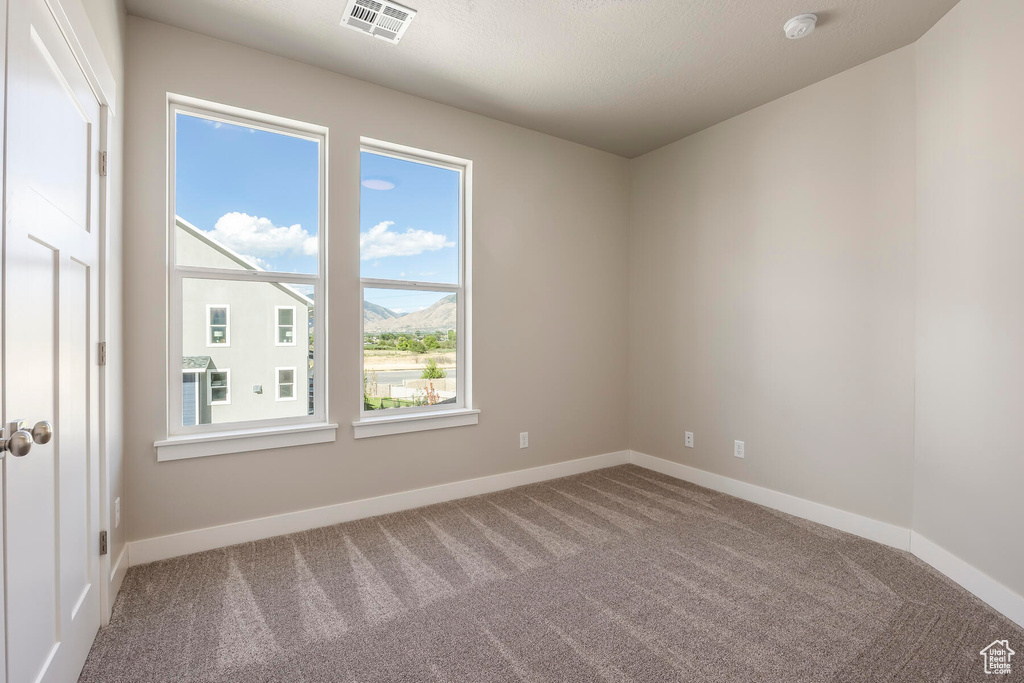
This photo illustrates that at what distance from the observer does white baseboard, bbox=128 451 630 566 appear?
8.45ft

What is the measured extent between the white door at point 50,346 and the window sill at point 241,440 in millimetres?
704

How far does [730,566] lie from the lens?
252 cm

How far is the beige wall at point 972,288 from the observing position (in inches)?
81.2

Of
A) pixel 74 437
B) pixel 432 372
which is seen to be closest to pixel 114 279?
pixel 74 437

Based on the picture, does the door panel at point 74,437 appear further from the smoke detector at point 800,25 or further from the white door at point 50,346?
the smoke detector at point 800,25

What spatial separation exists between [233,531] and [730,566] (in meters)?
2.72

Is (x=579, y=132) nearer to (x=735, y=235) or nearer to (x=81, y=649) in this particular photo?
(x=735, y=235)

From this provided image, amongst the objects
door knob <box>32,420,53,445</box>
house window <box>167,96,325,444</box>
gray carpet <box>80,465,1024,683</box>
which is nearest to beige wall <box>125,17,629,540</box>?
house window <box>167,96,325,444</box>

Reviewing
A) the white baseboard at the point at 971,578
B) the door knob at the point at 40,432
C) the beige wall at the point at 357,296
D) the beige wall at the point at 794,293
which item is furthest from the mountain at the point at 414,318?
the white baseboard at the point at 971,578

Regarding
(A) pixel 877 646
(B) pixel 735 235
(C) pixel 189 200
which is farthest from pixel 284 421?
(B) pixel 735 235

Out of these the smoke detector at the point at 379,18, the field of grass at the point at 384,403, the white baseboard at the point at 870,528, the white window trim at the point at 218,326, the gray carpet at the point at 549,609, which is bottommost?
the gray carpet at the point at 549,609

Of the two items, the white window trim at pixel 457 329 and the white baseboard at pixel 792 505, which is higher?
the white window trim at pixel 457 329

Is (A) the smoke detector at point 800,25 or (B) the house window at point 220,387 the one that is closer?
(A) the smoke detector at point 800,25

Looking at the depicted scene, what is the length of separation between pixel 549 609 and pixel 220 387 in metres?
2.17
